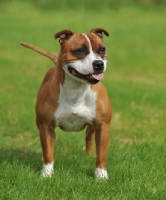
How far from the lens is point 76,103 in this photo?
515 centimetres

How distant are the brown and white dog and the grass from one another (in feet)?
1.10

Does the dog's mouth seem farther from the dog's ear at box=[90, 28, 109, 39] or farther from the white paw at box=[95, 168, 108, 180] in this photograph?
the white paw at box=[95, 168, 108, 180]

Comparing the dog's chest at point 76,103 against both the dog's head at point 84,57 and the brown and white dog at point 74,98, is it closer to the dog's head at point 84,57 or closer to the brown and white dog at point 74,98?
the brown and white dog at point 74,98

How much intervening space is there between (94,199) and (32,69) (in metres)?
8.73

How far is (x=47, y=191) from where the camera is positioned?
15.2ft

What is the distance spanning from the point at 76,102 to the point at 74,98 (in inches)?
1.8

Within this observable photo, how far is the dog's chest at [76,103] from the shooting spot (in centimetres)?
512

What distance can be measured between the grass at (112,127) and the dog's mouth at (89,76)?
954 mm

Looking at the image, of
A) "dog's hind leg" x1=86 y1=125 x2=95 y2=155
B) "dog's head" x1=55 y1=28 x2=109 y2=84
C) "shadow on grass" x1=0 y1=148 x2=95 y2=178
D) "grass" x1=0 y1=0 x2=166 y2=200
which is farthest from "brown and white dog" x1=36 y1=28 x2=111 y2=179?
"dog's hind leg" x1=86 y1=125 x2=95 y2=155

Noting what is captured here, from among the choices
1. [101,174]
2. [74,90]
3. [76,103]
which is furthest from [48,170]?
[74,90]

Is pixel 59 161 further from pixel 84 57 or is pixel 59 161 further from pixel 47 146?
pixel 84 57

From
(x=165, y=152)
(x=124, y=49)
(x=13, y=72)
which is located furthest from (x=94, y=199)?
(x=124, y=49)

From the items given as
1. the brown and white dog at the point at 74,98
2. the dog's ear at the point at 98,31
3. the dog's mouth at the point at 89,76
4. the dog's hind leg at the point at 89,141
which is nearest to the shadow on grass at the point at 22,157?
the brown and white dog at the point at 74,98

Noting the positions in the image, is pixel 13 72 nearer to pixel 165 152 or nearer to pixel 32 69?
pixel 32 69
